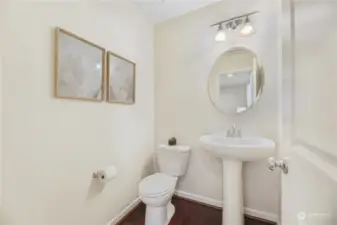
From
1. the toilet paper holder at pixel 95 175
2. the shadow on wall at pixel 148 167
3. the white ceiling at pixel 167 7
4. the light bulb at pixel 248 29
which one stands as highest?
the white ceiling at pixel 167 7

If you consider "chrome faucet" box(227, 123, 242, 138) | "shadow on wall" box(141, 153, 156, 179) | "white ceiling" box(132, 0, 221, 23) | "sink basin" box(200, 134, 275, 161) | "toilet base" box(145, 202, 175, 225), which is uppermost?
"white ceiling" box(132, 0, 221, 23)

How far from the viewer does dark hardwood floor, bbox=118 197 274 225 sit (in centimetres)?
198

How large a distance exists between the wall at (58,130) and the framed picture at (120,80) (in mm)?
80

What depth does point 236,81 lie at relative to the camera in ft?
6.97

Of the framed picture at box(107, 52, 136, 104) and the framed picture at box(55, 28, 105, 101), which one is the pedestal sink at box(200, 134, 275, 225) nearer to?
the framed picture at box(107, 52, 136, 104)

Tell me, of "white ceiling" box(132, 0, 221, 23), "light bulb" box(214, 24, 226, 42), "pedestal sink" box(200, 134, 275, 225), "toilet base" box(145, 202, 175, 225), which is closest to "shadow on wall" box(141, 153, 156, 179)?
"toilet base" box(145, 202, 175, 225)

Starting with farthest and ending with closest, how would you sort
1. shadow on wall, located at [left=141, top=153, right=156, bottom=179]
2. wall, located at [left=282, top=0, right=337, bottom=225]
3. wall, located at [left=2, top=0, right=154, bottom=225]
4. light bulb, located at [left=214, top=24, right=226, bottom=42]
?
1. shadow on wall, located at [left=141, top=153, right=156, bottom=179]
2. light bulb, located at [left=214, top=24, right=226, bottom=42]
3. wall, located at [left=2, top=0, right=154, bottom=225]
4. wall, located at [left=282, top=0, right=337, bottom=225]

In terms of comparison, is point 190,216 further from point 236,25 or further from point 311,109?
point 236,25

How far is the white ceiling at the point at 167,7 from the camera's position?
7.24ft

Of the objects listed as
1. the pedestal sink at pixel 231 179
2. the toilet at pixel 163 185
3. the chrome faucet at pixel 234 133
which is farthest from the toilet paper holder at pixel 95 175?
the chrome faucet at pixel 234 133

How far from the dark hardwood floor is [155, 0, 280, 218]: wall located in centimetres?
14

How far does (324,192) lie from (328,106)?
21 cm

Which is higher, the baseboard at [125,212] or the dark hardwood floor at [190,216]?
the baseboard at [125,212]

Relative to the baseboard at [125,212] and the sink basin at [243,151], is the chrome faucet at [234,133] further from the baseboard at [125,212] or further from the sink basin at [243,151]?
the baseboard at [125,212]
